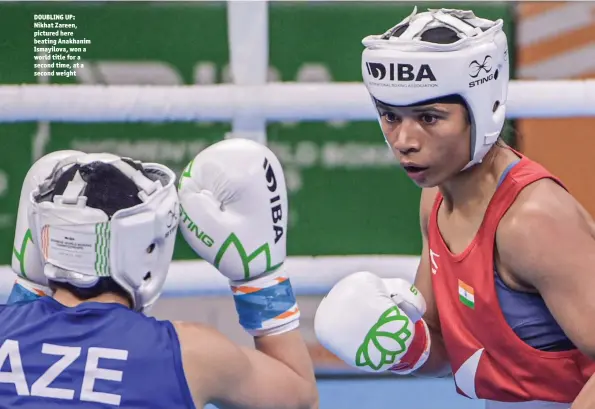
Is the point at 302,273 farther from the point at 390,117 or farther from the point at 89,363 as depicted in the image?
the point at 89,363

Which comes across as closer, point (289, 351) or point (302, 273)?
point (289, 351)

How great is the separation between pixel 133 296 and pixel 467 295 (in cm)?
61

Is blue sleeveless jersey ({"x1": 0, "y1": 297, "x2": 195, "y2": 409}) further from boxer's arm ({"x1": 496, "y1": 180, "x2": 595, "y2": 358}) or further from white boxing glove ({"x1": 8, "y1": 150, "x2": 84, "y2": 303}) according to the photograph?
boxer's arm ({"x1": 496, "y1": 180, "x2": 595, "y2": 358})

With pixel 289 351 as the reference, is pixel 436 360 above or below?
below

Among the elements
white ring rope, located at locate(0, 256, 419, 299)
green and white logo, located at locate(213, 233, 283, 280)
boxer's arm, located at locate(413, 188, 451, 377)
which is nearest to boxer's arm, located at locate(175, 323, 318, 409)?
green and white logo, located at locate(213, 233, 283, 280)

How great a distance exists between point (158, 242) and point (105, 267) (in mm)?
97

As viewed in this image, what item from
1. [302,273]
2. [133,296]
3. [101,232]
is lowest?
[302,273]

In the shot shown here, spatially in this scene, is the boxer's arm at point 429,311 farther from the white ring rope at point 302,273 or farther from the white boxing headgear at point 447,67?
the white ring rope at point 302,273

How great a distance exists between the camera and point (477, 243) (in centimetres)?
168

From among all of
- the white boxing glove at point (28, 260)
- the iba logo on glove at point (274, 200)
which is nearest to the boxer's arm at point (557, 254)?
the iba logo on glove at point (274, 200)

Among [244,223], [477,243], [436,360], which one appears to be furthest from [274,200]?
[436,360]

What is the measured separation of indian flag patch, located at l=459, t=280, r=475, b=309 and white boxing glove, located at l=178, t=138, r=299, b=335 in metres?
0.32

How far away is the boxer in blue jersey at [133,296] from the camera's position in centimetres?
137

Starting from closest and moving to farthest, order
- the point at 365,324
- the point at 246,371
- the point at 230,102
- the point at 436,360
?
the point at 246,371, the point at 365,324, the point at 436,360, the point at 230,102
